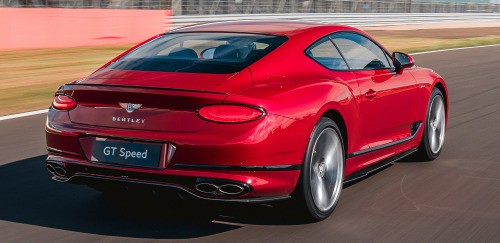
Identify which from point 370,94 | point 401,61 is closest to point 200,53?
point 370,94

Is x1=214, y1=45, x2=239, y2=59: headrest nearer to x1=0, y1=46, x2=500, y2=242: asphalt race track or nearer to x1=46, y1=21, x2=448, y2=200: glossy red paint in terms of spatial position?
x1=46, y1=21, x2=448, y2=200: glossy red paint

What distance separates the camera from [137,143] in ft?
14.7

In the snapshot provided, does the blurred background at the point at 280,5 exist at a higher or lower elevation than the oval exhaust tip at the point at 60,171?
higher

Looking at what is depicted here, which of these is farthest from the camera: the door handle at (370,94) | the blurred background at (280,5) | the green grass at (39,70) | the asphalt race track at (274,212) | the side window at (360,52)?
the blurred background at (280,5)

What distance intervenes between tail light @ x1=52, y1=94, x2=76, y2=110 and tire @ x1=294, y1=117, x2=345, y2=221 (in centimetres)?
150

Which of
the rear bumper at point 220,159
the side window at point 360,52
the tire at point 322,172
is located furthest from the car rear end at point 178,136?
the side window at point 360,52

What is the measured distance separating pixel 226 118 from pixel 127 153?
2.05 feet

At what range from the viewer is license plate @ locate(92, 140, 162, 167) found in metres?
4.46

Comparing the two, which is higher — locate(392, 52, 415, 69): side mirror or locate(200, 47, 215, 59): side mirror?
locate(200, 47, 215, 59): side mirror

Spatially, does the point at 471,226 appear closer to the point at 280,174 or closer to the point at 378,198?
the point at 378,198

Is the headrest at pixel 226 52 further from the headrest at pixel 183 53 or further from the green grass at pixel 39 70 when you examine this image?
the green grass at pixel 39 70

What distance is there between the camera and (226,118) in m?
4.40

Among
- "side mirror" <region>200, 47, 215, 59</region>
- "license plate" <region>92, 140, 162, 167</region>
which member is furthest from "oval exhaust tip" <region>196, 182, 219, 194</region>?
"side mirror" <region>200, 47, 215, 59</region>

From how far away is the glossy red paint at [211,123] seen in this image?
439 centimetres
